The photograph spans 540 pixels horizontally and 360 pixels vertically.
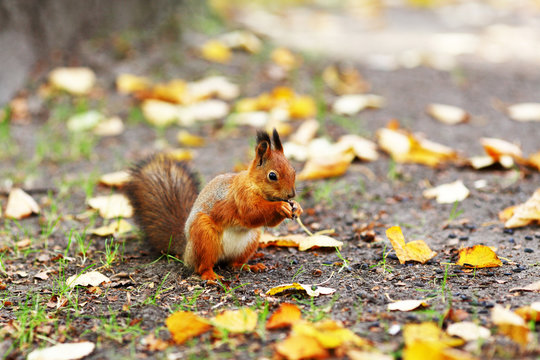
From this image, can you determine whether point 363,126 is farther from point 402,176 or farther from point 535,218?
point 535,218

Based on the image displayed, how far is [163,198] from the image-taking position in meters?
2.43

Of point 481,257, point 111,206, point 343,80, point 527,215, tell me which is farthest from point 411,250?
point 343,80

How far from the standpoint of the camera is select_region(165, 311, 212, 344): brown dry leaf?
165cm

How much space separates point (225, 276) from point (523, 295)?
1.03 metres

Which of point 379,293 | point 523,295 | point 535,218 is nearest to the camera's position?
point 523,295

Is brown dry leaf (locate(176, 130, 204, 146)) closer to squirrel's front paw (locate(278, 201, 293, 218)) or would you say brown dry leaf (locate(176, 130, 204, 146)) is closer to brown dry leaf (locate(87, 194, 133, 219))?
brown dry leaf (locate(87, 194, 133, 219))

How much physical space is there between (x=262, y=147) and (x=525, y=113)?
2649 millimetres

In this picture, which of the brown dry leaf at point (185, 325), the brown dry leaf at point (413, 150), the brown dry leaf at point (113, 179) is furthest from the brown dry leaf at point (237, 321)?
the brown dry leaf at point (413, 150)

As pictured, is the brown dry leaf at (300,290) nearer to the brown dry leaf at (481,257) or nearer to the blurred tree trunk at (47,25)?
the brown dry leaf at (481,257)

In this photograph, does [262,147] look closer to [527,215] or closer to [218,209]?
[218,209]

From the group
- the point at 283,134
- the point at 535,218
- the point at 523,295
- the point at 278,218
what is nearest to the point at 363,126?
the point at 283,134

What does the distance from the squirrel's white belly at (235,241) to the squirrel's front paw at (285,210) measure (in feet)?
0.61

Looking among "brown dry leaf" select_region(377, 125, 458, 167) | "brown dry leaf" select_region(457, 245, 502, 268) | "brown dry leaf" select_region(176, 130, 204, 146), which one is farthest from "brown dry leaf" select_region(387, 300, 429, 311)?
"brown dry leaf" select_region(176, 130, 204, 146)

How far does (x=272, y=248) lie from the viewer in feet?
8.21
